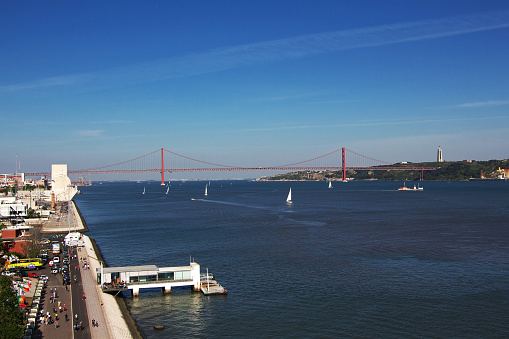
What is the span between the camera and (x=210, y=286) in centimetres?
1784

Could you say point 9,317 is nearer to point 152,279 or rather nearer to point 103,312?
point 103,312

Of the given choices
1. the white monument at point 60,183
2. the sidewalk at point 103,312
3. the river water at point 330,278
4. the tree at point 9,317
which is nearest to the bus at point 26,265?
the sidewalk at point 103,312

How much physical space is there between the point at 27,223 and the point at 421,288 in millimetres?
33821

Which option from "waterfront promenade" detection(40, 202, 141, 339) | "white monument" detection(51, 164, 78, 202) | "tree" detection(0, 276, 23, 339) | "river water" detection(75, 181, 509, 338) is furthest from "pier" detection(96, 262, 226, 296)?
"white monument" detection(51, 164, 78, 202)

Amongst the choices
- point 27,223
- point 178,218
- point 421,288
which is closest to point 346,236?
point 421,288

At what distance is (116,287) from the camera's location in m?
16.9

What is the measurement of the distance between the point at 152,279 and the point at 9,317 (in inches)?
249

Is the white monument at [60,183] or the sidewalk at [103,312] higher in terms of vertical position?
the white monument at [60,183]

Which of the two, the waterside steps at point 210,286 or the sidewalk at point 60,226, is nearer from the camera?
the waterside steps at point 210,286

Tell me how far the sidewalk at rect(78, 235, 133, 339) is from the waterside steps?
3.32m

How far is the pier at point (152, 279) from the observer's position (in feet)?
56.4

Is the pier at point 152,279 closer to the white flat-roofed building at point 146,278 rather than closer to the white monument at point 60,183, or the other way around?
the white flat-roofed building at point 146,278

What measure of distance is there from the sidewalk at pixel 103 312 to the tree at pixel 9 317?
1.92m

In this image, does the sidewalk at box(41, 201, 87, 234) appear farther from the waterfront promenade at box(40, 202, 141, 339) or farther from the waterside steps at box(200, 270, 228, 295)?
the waterside steps at box(200, 270, 228, 295)
